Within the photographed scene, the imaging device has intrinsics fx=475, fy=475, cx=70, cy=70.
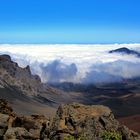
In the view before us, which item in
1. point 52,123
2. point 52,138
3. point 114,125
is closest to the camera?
point 52,138

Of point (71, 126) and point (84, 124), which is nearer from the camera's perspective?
point (71, 126)

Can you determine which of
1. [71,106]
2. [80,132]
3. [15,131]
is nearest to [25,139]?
[15,131]

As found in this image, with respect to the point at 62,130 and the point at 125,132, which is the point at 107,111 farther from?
the point at 62,130

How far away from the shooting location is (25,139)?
52.2 meters

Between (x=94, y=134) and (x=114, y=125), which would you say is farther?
(x=114, y=125)

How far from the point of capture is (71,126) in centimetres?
5553

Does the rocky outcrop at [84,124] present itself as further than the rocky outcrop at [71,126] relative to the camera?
Yes

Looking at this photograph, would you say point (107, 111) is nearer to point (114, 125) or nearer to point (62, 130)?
point (114, 125)

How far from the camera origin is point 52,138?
51719 mm

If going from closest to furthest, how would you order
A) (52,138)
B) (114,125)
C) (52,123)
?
(52,138) < (52,123) < (114,125)

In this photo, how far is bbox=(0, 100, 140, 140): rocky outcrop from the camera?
52.7 m

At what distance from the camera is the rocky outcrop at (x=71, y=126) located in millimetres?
52656

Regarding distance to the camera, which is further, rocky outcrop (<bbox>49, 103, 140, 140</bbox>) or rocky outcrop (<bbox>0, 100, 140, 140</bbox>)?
rocky outcrop (<bbox>49, 103, 140, 140</bbox>)

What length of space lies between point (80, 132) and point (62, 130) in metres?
2.37
